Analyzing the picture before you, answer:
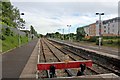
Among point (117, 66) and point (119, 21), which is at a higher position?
point (119, 21)

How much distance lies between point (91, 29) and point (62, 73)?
152 m

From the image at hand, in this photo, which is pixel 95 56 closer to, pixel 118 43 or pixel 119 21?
pixel 118 43

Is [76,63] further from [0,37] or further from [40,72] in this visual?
[0,37]

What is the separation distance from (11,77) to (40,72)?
148 inches

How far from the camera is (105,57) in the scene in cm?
2345

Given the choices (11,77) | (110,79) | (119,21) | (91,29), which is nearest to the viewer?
(110,79)

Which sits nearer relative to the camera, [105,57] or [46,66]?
[46,66]

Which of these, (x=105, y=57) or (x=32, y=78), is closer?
(x=32, y=78)

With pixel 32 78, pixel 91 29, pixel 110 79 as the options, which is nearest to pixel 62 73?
pixel 32 78

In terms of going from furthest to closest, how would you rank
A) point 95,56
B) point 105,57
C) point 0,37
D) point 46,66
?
point 0,37 → point 95,56 → point 105,57 → point 46,66

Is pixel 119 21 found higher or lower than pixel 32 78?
higher

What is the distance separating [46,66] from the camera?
44.9 feet

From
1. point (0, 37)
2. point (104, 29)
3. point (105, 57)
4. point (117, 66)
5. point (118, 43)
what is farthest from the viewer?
point (104, 29)

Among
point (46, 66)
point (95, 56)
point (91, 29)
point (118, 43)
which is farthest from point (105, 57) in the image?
point (91, 29)
